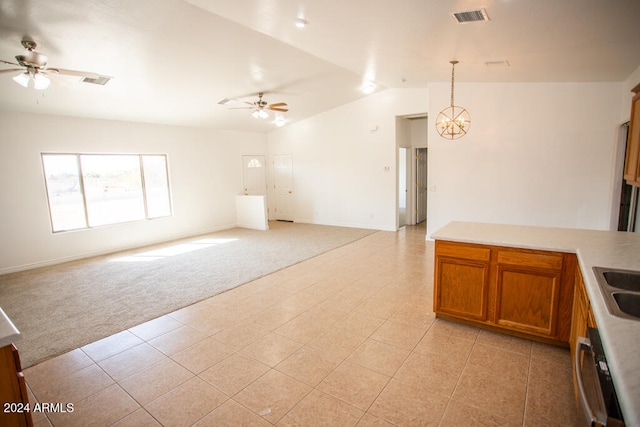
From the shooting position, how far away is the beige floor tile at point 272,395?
208 cm

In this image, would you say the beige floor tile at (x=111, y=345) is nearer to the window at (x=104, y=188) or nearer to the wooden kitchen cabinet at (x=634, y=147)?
the window at (x=104, y=188)

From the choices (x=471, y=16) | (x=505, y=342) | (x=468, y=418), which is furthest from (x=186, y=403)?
(x=471, y=16)

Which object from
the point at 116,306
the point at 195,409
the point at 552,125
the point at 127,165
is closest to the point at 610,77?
the point at 552,125

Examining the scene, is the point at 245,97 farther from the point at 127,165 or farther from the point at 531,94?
the point at 531,94

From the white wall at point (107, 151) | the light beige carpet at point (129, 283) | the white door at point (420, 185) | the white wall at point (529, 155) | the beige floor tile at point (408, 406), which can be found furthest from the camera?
the white door at point (420, 185)

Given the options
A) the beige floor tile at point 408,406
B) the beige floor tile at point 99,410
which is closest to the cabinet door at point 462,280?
the beige floor tile at point 408,406

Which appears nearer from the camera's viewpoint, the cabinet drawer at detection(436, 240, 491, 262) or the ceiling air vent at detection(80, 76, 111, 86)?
the cabinet drawer at detection(436, 240, 491, 262)

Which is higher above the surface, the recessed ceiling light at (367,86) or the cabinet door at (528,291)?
the recessed ceiling light at (367,86)

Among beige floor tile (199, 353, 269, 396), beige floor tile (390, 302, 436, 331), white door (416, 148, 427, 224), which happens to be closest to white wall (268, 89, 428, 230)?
white door (416, 148, 427, 224)

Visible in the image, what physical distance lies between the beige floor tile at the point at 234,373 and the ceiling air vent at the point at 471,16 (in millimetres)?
3323

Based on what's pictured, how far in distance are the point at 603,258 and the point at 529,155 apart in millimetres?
3847

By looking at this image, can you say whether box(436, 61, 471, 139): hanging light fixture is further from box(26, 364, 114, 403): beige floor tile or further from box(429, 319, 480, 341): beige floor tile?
box(26, 364, 114, 403): beige floor tile

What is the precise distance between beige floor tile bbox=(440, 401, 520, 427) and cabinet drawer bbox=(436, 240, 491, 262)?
4.22ft

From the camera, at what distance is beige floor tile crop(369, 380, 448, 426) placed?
1956 mm
